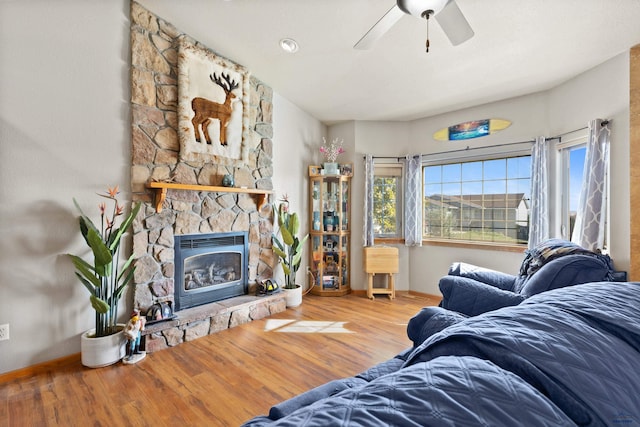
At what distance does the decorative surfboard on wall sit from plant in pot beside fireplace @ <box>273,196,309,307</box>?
2327 millimetres

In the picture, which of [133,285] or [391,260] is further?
[391,260]

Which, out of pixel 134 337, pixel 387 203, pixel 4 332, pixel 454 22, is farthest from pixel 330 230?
pixel 4 332

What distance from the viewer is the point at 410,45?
2500 mm

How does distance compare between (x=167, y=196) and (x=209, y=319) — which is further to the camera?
(x=209, y=319)

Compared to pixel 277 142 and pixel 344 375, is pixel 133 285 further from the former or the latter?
pixel 277 142

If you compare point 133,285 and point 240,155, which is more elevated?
point 240,155

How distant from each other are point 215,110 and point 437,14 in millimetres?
2209

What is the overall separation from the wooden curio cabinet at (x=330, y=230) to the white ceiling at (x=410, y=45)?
1.22m

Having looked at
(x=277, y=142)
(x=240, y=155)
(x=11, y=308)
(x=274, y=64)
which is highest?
(x=274, y=64)

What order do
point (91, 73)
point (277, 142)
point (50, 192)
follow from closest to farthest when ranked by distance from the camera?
point (50, 192), point (91, 73), point (277, 142)

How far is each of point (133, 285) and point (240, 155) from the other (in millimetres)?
1642

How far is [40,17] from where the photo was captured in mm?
2066

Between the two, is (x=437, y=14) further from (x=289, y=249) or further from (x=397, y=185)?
(x=289, y=249)

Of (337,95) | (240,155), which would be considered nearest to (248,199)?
(240,155)
